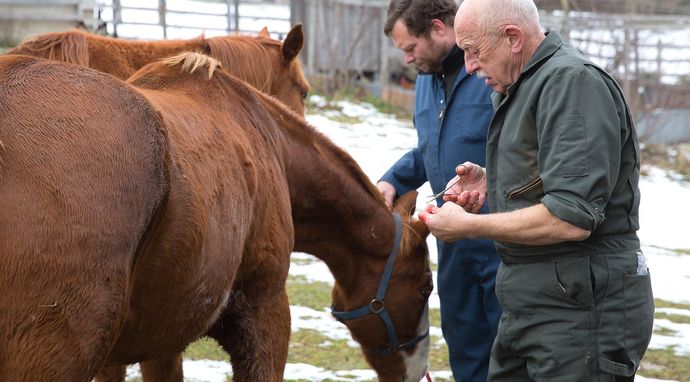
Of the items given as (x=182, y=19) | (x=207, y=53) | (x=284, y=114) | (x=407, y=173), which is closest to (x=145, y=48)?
(x=207, y=53)

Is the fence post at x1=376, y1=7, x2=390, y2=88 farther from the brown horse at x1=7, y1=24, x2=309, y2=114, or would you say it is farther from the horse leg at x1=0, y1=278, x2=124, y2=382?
the horse leg at x1=0, y1=278, x2=124, y2=382

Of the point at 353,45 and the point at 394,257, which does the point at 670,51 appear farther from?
the point at 394,257

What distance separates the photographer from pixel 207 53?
→ 5.70m

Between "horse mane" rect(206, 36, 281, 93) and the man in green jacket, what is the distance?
3.22m

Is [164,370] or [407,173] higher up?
[407,173]

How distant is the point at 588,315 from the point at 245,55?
12.2 ft

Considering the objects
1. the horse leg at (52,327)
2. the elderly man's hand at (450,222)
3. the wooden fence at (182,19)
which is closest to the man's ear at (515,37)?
the elderly man's hand at (450,222)

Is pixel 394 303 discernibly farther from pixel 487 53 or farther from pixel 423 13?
pixel 487 53

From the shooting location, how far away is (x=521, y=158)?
262 cm

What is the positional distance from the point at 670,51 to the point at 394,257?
451 inches

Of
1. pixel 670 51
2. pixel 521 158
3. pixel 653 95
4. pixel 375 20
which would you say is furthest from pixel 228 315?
pixel 375 20

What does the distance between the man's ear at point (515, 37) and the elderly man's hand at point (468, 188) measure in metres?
0.52

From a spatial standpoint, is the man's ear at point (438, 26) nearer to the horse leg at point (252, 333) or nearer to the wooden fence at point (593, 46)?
the horse leg at point (252, 333)

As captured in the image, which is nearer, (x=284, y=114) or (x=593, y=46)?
(x=284, y=114)
